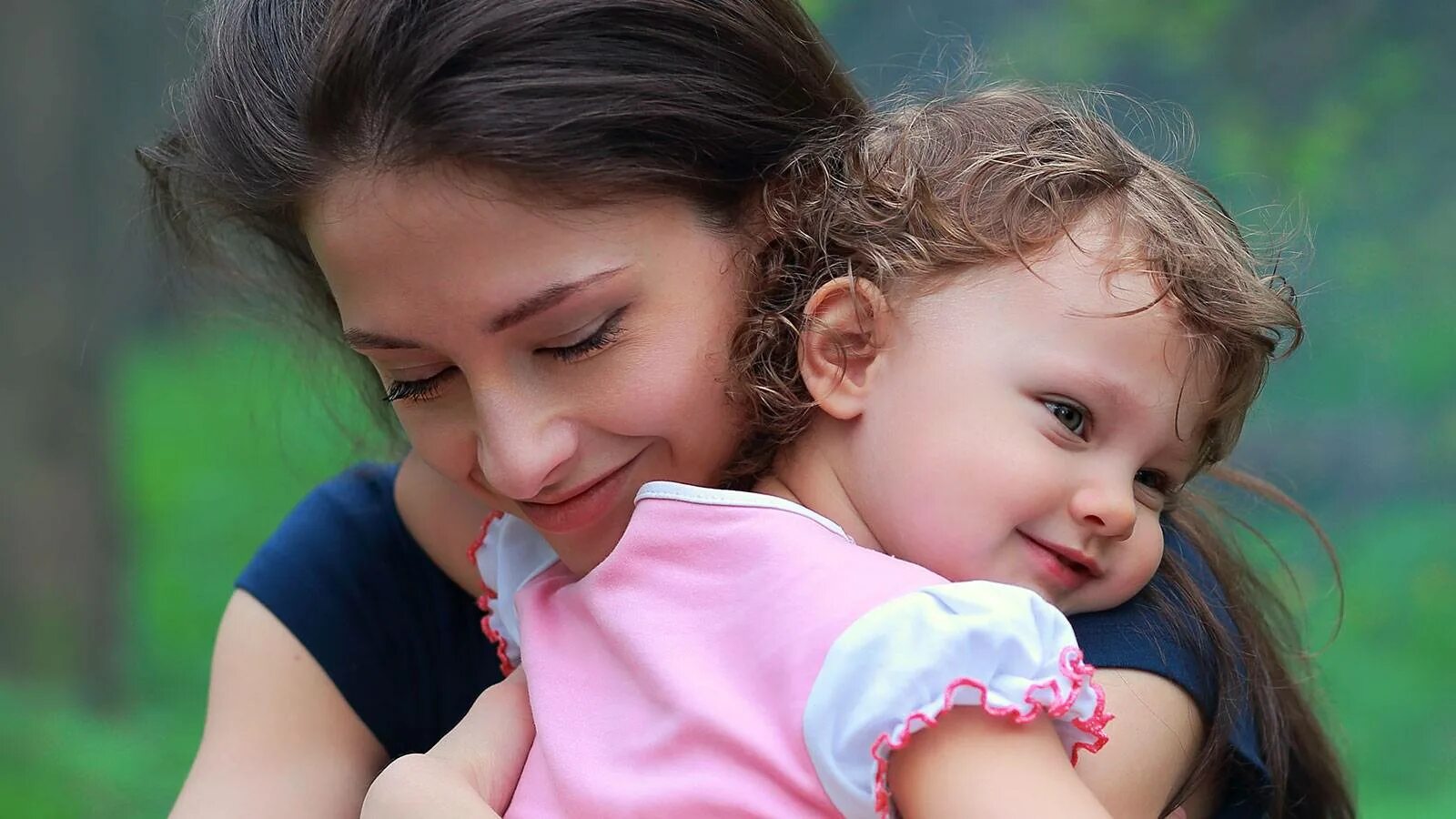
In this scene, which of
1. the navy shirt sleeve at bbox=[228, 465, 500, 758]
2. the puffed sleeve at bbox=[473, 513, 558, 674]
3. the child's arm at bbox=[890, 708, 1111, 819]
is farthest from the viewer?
the navy shirt sleeve at bbox=[228, 465, 500, 758]

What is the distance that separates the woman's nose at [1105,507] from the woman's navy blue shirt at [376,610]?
914 millimetres

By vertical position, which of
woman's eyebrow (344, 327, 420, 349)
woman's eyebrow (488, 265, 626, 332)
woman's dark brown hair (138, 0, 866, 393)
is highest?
woman's dark brown hair (138, 0, 866, 393)

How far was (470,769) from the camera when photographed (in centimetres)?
148

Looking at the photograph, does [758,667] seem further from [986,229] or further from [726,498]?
[986,229]

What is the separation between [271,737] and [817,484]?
2.65 ft

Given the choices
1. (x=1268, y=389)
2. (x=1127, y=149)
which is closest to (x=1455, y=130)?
(x=1268, y=389)

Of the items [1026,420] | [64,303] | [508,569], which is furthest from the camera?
[64,303]

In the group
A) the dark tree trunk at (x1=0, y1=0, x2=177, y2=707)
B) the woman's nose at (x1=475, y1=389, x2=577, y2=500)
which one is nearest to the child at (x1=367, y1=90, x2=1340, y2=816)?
the woman's nose at (x1=475, y1=389, x2=577, y2=500)

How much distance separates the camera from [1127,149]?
1.59 meters

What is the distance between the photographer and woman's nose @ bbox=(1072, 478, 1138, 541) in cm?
139

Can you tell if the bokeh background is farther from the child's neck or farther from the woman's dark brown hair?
the child's neck

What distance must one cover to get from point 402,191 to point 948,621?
2.13 ft

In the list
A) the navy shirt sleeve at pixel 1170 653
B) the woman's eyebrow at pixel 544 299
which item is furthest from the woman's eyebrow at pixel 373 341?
the navy shirt sleeve at pixel 1170 653

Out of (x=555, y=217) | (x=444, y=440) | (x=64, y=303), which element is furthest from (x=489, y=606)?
(x=64, y=303)
